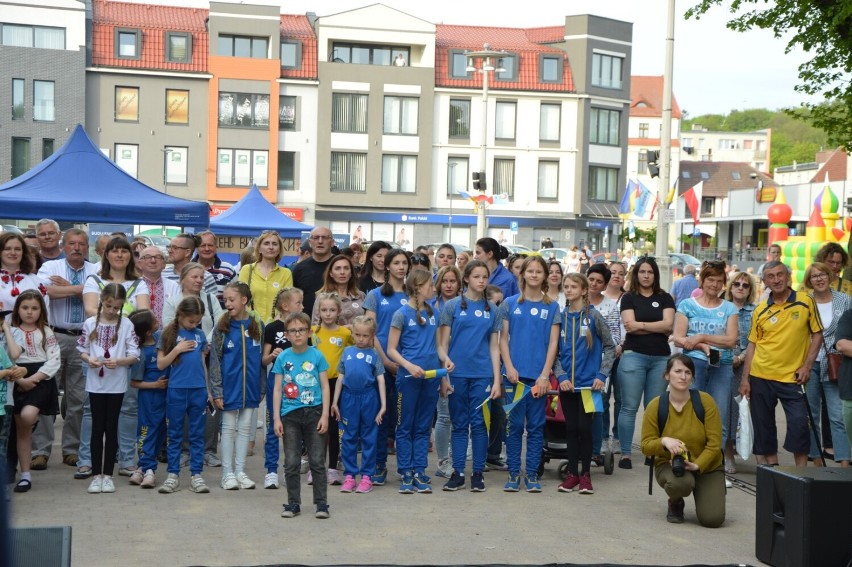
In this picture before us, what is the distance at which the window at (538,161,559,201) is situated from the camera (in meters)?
59.8

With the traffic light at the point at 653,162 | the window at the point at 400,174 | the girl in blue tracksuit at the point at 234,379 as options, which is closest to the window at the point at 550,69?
the window at the point at 400,174

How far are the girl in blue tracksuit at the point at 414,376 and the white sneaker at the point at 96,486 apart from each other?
233 centimetres

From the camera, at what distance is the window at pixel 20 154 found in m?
53.2

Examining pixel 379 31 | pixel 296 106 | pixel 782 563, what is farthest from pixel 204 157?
pixel 782 563

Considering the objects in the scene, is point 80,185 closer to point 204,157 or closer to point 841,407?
point 841,407

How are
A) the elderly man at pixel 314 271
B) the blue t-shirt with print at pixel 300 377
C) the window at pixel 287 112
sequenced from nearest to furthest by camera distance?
1. the blue t-shirt with print at pixel 300 377
2. the elderly man at pixel 314 271
3. the window at pixel 287 112

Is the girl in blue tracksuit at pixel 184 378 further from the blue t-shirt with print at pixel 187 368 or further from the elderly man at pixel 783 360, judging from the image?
the elderly man at pixel 783 360

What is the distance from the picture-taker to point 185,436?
10109 millimetres

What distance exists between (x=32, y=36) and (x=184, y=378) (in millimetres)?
47917

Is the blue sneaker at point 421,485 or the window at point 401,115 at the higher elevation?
the window at point 401,115

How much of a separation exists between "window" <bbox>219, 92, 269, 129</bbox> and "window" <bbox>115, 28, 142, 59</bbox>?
4.40 m

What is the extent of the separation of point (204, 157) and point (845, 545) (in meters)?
50.8

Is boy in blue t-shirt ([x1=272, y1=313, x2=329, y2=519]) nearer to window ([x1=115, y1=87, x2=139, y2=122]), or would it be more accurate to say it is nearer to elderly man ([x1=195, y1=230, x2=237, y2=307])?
elderly man ([x1=195, y1=230, x2=237, y2=307])

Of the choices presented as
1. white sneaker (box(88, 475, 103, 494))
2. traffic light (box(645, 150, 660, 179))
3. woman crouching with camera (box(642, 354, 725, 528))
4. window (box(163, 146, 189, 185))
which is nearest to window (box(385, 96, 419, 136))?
window (box(163, 146, 189, 185))
